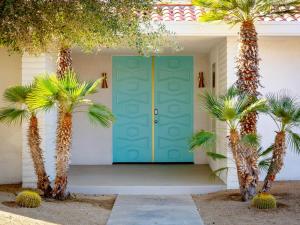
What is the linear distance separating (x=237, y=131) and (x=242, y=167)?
0.65 metres

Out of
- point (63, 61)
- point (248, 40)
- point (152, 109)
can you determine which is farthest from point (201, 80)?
point (63, 61)

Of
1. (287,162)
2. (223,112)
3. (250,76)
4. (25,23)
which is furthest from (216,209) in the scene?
(25,23)

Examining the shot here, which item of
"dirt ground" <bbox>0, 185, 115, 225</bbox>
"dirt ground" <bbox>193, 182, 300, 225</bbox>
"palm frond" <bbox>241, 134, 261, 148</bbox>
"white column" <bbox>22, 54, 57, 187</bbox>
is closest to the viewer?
"dirt ground" <bbox>0, 185, 115, 225</bbox>

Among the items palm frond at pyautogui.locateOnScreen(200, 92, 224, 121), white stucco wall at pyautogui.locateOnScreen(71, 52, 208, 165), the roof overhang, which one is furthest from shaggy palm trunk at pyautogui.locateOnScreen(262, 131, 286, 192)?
white stucco wall at pyautogui.locateOnScreen(71, 52, 208, 165)

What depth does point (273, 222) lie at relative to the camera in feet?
26.7

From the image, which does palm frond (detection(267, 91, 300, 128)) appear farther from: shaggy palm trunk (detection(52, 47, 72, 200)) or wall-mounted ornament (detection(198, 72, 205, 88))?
wall-mounted ornament (detection(198, 72, 205, 88))

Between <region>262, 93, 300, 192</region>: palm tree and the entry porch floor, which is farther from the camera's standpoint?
the entry porch floor

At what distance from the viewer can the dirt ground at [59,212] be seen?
7.77m

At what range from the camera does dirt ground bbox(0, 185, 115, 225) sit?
777cm

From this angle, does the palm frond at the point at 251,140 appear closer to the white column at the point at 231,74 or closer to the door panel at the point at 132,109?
the white column at the point at 231,74

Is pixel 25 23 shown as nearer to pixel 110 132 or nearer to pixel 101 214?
pixel 101 214

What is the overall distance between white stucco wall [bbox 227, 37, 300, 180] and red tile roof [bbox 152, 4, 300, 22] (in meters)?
0.73

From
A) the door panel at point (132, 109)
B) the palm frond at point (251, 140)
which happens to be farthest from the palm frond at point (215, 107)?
the door panel at point (132, 109)

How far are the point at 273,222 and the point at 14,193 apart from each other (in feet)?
16.4
